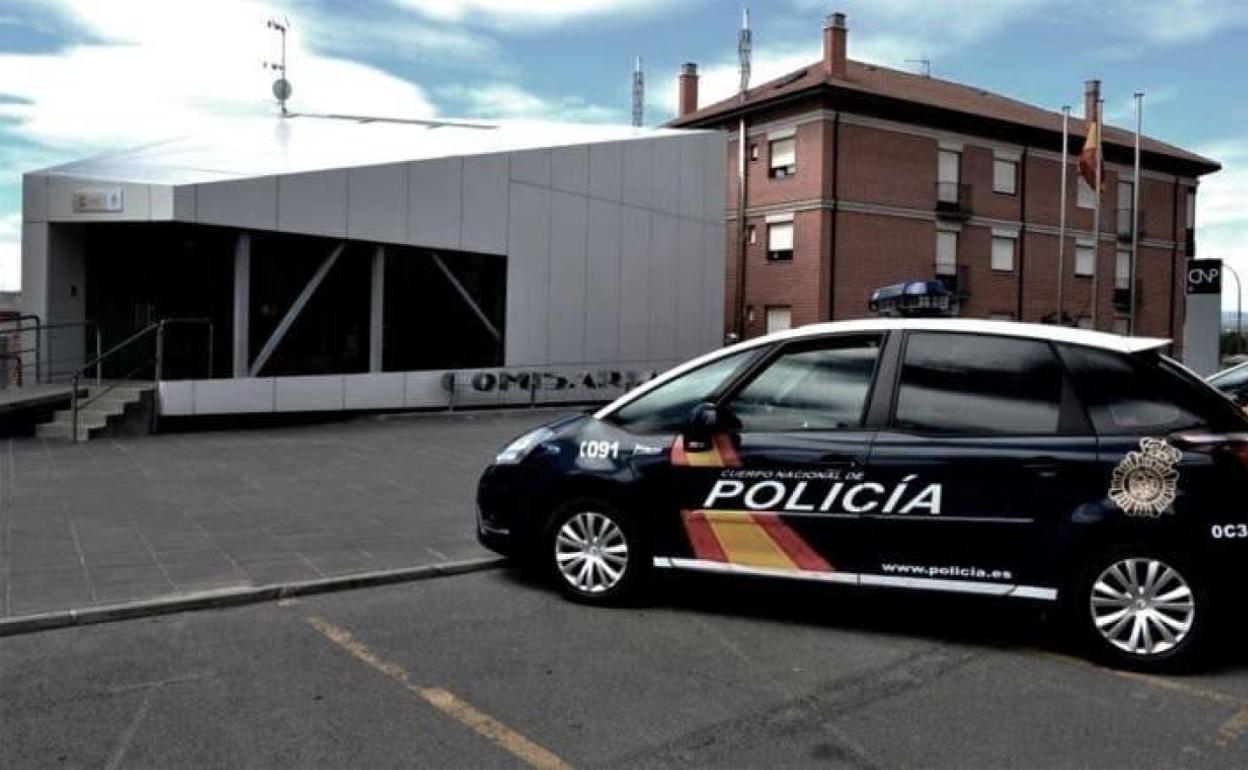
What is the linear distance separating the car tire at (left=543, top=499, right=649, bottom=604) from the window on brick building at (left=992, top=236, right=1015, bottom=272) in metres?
35.8

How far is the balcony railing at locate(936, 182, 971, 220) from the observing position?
37219 millimetres

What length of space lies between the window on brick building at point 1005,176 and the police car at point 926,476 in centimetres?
3594

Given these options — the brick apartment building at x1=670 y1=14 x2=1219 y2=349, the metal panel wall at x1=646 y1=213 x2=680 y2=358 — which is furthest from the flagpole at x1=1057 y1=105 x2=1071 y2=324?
the metal panel wall at x1=646 y1=213 x2=680 y2=358

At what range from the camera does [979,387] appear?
5.43 metres

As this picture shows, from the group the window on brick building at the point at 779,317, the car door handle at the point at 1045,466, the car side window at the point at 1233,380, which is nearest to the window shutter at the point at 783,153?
the window on brick building at the point at 779,317

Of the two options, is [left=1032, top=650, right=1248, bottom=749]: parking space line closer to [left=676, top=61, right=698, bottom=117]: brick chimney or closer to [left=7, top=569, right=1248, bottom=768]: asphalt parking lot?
[left=7, top=569, right=1248, bottom=768]: asphalt parking lot

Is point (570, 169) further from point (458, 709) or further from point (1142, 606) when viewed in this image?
point (458, 709)

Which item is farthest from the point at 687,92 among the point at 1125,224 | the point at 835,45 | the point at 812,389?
the point at 812,389

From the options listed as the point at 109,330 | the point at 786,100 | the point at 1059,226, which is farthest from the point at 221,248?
the point at 1059,226

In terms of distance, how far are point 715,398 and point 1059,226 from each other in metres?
38.9

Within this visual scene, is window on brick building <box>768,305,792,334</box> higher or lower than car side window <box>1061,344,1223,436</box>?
higher

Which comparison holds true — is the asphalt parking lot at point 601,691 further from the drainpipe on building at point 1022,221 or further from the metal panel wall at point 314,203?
the drainpipe on building at point 1022,221

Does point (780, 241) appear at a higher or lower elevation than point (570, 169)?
higher

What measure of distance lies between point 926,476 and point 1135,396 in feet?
3.47
